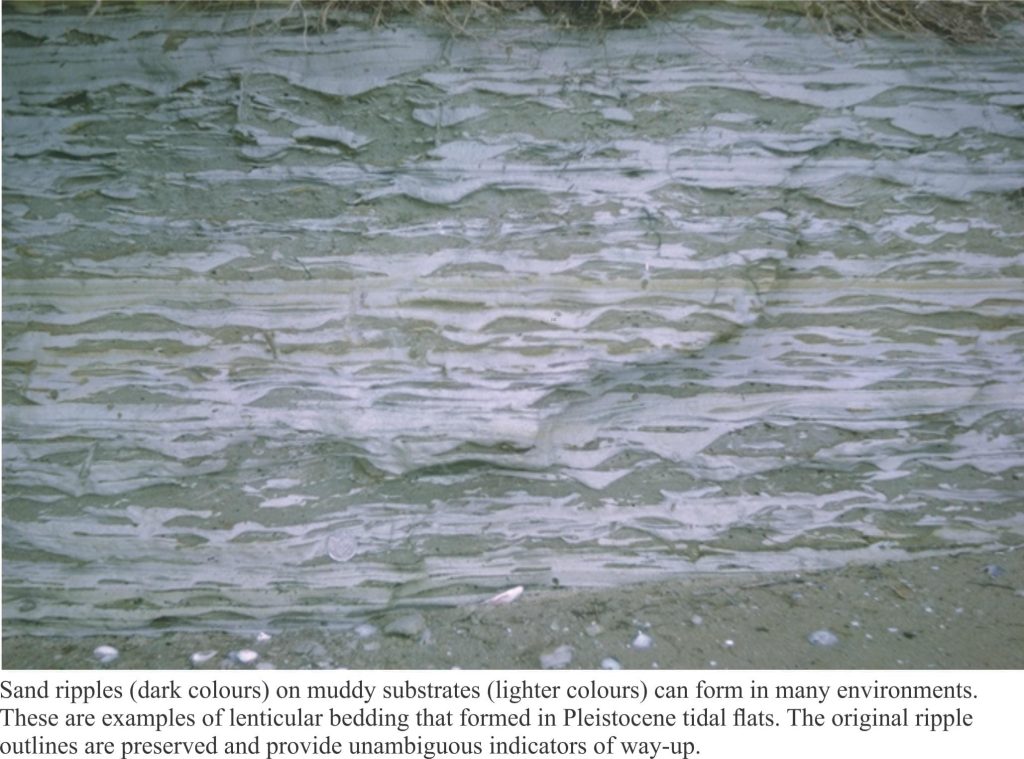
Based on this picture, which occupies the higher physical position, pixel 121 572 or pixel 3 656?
pixel 121 572

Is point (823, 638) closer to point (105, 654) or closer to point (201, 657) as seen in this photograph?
point (201, 657)

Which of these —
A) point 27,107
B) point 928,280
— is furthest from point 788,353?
point 27,107

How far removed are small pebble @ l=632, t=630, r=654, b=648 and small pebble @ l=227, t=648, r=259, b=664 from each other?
45.1 inches

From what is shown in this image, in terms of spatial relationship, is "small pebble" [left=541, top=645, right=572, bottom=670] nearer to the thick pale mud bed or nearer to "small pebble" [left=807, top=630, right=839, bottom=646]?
the thick pale mud bed

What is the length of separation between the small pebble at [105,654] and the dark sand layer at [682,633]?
0.02 meters

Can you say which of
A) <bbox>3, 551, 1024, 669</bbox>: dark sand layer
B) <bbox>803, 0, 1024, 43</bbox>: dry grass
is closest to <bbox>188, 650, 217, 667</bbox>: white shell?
<bbox>3, 551, 1024, 669</bbox>: dark sand layer

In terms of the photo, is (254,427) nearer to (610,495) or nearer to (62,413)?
(62,413)

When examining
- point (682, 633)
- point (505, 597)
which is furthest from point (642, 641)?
point (505, 597)

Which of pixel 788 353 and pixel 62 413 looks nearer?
pixel 62 413

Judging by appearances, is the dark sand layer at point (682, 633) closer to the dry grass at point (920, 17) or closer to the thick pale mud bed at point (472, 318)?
the thick pale mud bed at point (472, 318)

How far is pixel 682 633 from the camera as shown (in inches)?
103

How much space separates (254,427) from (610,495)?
113 cm

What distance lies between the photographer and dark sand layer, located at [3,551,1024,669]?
2.52 meters

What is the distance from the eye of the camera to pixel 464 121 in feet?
8.29
